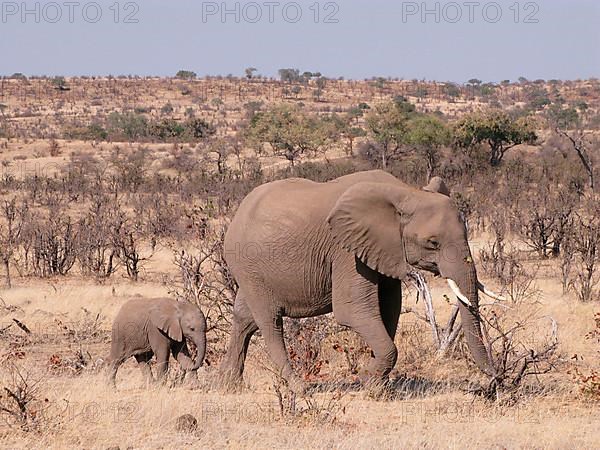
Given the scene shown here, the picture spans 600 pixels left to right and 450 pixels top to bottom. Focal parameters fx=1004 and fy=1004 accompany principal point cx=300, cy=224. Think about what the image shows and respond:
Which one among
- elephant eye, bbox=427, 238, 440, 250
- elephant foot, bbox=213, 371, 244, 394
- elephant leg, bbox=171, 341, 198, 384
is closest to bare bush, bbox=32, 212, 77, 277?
elephant leg, bbox=171, 341, 198, 384

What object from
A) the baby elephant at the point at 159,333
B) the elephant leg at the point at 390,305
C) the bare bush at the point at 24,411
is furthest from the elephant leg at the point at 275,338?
the bare bush at the point at 24,411

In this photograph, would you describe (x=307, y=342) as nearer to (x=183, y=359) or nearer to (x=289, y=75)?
(x=183, y=359)

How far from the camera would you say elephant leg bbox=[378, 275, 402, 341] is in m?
8.74

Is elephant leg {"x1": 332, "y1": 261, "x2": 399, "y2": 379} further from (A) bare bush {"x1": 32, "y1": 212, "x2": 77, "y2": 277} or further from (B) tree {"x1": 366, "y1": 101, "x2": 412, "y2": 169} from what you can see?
(B) tree {"x1": 366, "y1": 101, "x2": 412, "y2": 169}

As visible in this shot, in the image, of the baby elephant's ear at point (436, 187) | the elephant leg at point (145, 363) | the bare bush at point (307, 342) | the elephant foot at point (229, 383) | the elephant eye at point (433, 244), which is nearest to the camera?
the elephant eye at point (433, 244)

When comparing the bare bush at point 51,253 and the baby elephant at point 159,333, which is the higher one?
the baby elephant at point 159,333

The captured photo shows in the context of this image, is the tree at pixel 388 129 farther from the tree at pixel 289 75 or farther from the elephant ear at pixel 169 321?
the tree at pixel 289 75

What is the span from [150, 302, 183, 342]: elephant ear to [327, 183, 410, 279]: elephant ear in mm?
2440

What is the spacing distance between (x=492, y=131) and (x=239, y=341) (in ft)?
94.8

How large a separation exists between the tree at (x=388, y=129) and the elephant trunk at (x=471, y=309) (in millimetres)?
29495

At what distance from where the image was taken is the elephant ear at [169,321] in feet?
32.0

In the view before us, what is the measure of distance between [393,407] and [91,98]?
72.5 m

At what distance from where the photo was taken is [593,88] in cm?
9150

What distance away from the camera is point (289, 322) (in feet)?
35.6
